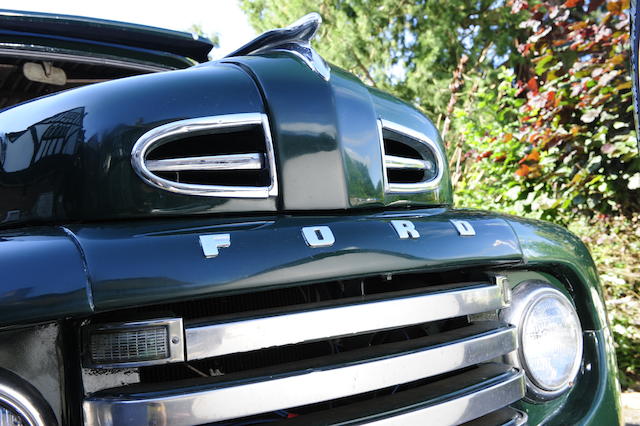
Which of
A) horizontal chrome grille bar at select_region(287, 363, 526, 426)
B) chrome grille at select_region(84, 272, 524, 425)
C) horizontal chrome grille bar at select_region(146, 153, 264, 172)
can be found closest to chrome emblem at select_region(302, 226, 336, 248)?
chrome grille at select_region(84, 272, 524, 425)

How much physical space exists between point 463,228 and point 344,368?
55 centimetres

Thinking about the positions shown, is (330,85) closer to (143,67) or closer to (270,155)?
(270,155)

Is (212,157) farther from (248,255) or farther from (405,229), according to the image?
(405,229)

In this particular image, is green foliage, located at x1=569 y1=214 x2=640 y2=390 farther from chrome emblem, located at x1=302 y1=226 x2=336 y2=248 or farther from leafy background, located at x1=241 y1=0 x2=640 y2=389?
chrome emblem, located at x1=302 y1=226 x2=336 y2=248

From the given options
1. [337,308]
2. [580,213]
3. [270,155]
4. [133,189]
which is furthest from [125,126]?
[580,213]

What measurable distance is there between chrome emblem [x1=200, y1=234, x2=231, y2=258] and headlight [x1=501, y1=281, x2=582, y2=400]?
2.84 feet

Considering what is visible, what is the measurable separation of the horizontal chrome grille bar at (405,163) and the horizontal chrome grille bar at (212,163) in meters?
0.43

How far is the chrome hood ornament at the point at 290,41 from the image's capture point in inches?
72.4

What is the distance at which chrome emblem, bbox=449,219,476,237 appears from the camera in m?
1.59

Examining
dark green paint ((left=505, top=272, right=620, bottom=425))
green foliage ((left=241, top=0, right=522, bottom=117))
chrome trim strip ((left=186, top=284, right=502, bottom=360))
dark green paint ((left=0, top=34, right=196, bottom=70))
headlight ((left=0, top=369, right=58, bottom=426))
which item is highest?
green foliage ((left=241, top=0, right=522, bottom=117))

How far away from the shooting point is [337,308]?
50.7 inches

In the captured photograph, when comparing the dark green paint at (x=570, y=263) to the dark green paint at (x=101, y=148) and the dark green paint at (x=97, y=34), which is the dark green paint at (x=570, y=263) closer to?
the dark green paint at (x=101, y=148)

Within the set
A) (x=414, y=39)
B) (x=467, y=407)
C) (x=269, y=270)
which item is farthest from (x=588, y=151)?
(x=414, y=39)

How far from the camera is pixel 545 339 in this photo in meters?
1.73
